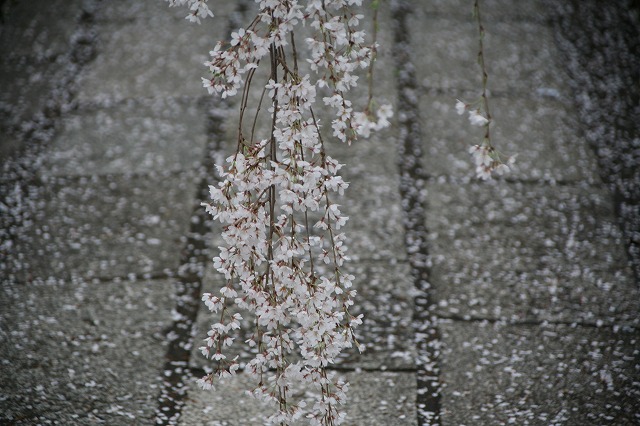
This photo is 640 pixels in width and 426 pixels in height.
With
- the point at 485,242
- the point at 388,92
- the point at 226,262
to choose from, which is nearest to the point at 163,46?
the point at 388,92

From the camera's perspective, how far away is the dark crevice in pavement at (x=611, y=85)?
2.64 meters

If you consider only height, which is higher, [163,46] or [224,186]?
[163,46]

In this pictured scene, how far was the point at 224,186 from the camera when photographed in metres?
1.27

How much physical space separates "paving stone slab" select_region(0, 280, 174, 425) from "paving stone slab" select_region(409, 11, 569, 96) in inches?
66.3

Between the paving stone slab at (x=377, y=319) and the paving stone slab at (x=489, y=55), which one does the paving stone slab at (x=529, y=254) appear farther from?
the paving stone slab at (x=489, y=55)

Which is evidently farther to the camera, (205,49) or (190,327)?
(205,49)

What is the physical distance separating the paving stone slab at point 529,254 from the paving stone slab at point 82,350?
33.2 inches

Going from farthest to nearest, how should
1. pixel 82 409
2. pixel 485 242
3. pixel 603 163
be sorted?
pixel 603 163 < pixel 485 242 < pixel 82 409

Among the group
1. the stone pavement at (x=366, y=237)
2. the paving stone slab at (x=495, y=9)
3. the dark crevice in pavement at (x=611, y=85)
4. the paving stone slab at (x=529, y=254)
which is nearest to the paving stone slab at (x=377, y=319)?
the stone pavement at (x=366, y=237)

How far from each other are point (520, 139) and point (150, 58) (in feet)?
5.50

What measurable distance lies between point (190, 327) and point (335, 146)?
41.3 inches

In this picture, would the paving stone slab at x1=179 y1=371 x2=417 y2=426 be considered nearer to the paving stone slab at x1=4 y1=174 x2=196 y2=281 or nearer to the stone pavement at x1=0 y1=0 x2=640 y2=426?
the stone pavement at x1=0 y1=0 x2=640 y2=426

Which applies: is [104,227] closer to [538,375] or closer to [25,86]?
[25,86]

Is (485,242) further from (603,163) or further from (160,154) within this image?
(160,154)
